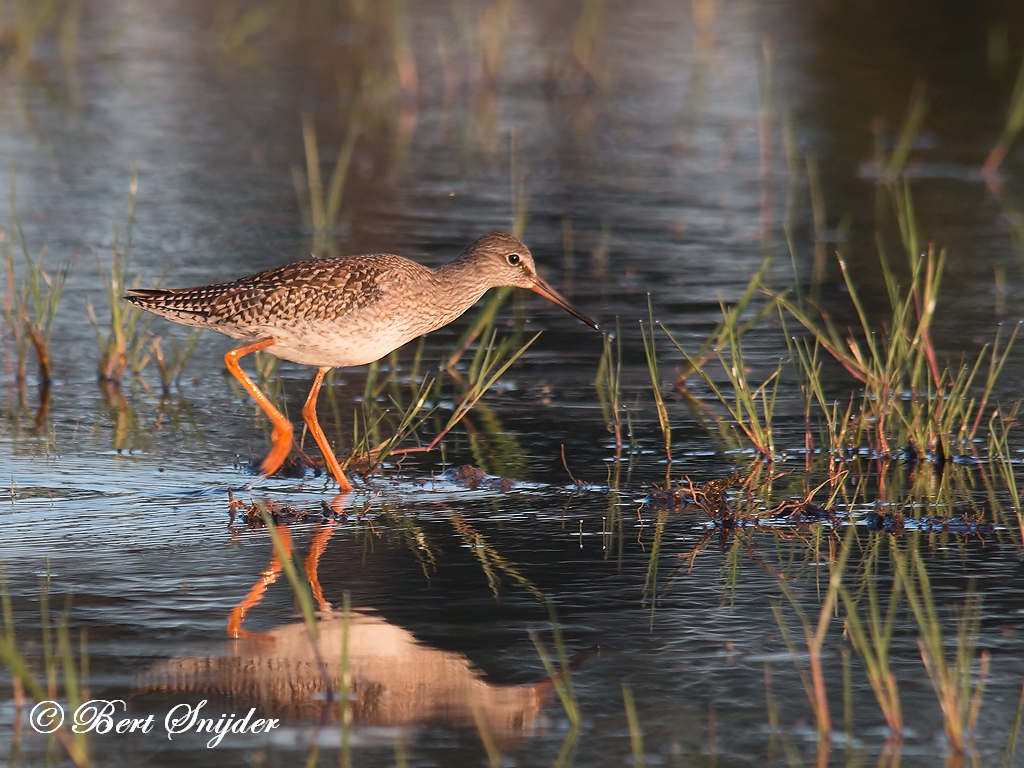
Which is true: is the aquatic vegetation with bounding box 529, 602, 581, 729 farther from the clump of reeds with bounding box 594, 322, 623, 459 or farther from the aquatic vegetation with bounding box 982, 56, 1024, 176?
the aquatic vegetation with bounding box 982, 56, 1024, 176

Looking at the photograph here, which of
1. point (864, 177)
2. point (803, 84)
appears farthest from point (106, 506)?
point (803, 84)

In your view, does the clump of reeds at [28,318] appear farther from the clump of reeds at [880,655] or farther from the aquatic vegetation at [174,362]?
the clump of reeds at [880,655]

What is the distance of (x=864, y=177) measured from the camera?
13.5 m

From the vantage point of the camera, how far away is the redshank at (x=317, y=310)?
6.85 meters

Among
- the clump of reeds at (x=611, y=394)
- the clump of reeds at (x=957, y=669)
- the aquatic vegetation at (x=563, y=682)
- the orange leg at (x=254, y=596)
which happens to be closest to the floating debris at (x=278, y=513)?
the orange leg at (x=254, y=596)

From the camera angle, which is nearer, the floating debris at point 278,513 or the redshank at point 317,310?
the floating debris at point 278,513

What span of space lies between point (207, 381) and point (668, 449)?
2861 mm

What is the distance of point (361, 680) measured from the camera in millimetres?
4520

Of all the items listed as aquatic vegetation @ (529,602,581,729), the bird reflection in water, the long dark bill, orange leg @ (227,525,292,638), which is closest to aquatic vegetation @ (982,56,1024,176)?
the long dark bill

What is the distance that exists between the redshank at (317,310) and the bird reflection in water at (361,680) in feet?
6.26

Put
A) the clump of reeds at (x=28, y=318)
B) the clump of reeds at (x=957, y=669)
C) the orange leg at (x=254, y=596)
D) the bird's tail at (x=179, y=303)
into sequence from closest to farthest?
the clump of reeds at (x=957, y=669)
the orange leg at (x=254, y=596)
the bird's tail at (x=179, y=303)
the clump of reeds at (x=28, y=318)

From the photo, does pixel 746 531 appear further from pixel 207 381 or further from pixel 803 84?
pixel 803 84

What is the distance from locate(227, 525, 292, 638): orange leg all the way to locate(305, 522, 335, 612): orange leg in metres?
0.09

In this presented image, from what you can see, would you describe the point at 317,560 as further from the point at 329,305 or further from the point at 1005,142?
→ the point at 1005,142
